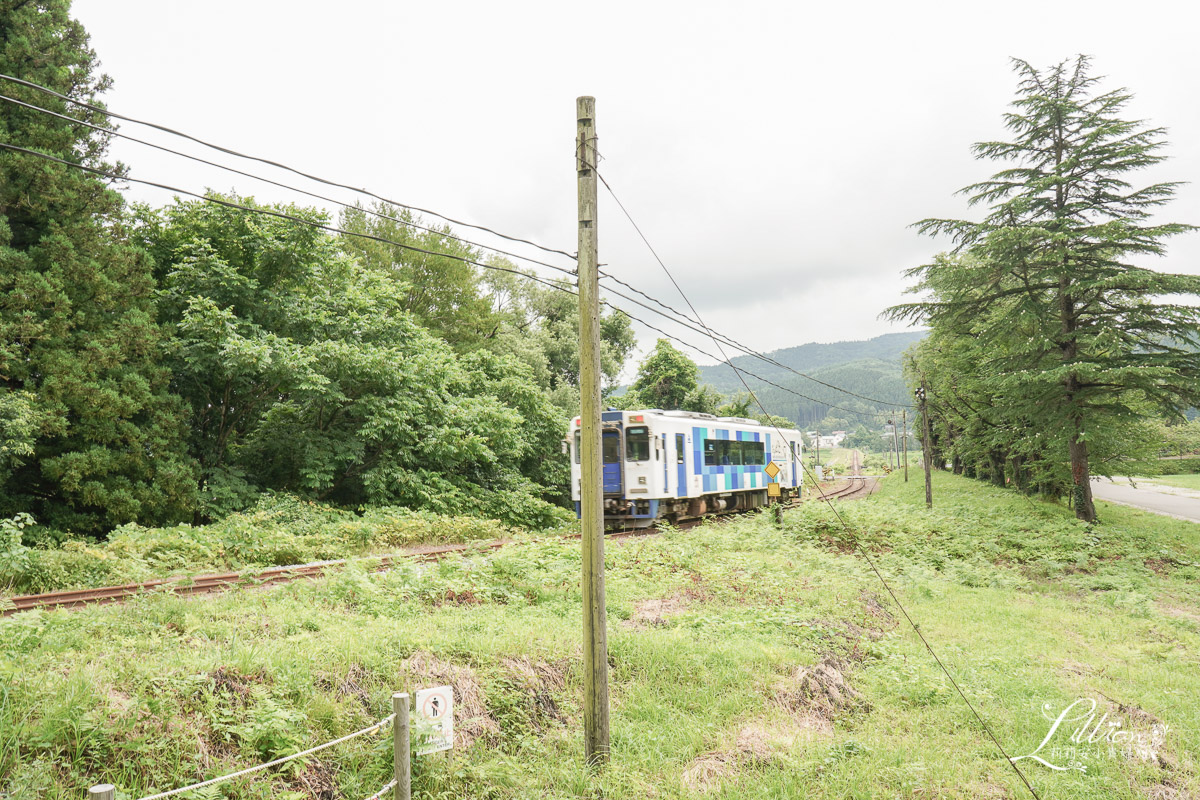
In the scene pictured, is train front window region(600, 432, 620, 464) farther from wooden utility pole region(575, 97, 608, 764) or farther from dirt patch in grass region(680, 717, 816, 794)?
wooden utility pole region(575, 97, 608, 764)

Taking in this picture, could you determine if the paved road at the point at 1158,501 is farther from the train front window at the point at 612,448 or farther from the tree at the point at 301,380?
the tree at the point at 301,380

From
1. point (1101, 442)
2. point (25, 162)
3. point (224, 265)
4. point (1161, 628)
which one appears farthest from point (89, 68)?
point (1101, 442)

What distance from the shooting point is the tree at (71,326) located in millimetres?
12789

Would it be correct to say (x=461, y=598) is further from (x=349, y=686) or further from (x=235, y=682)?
(x=235, y=682)

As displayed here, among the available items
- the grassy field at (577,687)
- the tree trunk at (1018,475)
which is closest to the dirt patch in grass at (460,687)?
the grassy field at (577,687)

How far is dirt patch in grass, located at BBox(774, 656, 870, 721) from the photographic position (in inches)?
271

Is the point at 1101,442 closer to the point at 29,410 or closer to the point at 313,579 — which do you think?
the point at 313,579

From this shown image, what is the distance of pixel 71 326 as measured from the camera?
13.6 m

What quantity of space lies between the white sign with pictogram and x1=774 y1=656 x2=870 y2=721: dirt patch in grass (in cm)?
348

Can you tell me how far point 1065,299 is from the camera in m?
20.5

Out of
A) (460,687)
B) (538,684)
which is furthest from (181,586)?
(538,684)

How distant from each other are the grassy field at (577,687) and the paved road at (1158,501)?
66.0ft

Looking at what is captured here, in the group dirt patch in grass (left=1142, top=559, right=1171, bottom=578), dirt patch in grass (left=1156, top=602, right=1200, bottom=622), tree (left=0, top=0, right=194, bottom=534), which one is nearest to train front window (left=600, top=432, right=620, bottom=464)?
tree (left=0, top=0, right=194, bottom=534)

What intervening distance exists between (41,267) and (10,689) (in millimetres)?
12423
